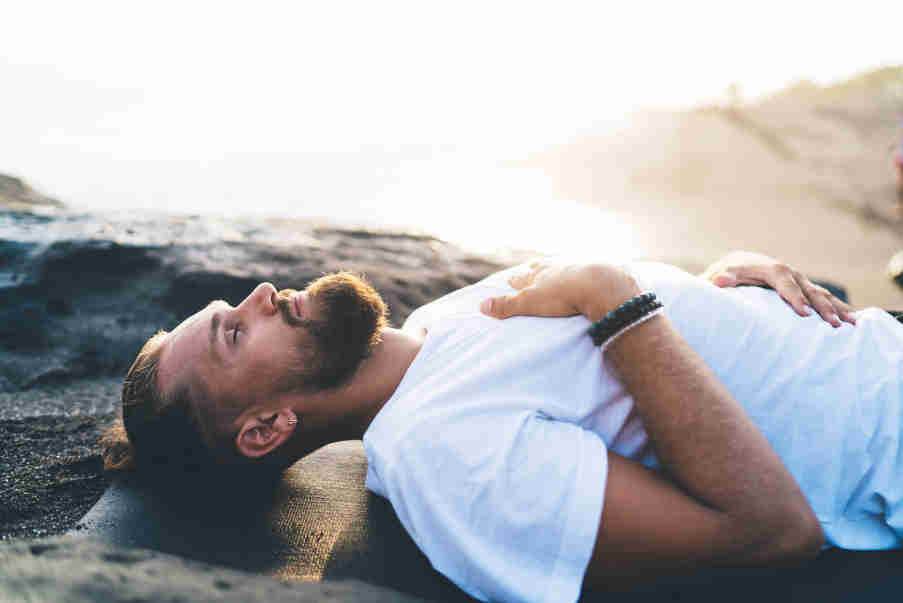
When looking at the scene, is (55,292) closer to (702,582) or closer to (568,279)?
(568,279)

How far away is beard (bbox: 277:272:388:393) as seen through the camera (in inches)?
62.6

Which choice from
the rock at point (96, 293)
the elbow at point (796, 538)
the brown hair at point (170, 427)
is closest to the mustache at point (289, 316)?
the brown hair at point (170, 427)

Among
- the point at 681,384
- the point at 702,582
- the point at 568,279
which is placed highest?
the point at 568,279

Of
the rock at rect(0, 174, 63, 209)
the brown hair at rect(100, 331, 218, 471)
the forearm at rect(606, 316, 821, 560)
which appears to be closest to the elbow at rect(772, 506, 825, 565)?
the forearm at rect(606, 316, 821, 560)

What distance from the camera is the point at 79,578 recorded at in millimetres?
952

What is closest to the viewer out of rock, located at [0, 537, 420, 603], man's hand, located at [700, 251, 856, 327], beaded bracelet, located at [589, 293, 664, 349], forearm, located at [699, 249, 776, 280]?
rock, located at [0, 537, 420, 603]

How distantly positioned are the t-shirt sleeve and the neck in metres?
0.37

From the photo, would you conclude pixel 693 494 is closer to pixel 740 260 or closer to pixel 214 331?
pixel 740 260

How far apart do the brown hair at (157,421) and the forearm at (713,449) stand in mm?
1162

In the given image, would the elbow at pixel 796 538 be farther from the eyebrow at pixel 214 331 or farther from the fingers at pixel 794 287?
the eyebrow at pixel 214 331

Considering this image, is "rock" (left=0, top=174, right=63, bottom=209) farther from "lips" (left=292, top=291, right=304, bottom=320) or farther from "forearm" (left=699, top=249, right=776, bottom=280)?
"forearm" (left=699, top=249, right=776, bottom=280)

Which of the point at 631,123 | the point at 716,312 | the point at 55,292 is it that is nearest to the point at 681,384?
the point at 716,312

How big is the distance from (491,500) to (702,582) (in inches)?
20.5

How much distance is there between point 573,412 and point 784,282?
86 centimetres
